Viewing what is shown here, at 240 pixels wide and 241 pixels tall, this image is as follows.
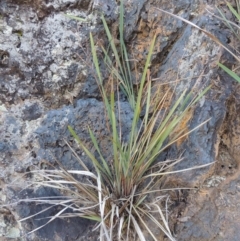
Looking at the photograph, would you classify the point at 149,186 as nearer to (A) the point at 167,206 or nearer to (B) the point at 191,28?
(A) the point at 167,206

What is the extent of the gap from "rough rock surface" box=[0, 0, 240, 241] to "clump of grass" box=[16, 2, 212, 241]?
0.04m

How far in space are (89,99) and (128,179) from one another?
0.28m

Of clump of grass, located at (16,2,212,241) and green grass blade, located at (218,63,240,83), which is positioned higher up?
green grass blade, located at (218,63,240,83)

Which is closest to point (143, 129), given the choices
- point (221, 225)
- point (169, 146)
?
point (169, 146)

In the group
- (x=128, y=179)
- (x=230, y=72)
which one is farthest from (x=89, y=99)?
(x=230, y=72)

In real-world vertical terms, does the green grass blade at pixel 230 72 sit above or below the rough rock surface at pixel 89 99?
above

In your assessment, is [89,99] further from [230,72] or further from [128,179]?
[230,72]

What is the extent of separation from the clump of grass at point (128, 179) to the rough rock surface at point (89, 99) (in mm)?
41

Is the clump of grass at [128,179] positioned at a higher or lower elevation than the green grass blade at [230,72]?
lower

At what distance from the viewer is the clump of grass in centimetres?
96

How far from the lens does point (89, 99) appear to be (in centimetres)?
114

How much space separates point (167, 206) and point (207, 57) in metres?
0.38

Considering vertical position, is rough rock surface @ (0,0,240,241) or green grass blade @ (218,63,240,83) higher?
green grass blade @ (218,63,240,83)

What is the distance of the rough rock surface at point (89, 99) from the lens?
1008 millimetres
